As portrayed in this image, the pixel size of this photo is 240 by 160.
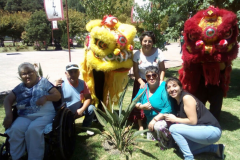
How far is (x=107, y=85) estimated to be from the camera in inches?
127

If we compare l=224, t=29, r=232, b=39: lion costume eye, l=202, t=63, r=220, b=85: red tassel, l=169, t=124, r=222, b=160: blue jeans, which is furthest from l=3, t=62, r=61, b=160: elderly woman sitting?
l=224, t=29, r=232, b=39: lion costume eye

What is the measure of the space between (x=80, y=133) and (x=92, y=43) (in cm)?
140

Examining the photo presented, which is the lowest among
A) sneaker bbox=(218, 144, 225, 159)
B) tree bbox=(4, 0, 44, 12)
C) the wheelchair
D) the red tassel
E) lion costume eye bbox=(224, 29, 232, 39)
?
sneaker bbox=(218, 144, 225, 159)

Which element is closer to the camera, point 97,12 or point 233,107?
point 233,107

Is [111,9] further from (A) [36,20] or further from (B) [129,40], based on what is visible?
(A) [36,20]

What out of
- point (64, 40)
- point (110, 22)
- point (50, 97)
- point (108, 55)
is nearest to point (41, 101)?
point (50, 97)

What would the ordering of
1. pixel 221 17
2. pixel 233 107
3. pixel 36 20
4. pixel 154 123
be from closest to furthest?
pixel 154 123 → pixel 221 17 → pixel 233 107 → pixel 36 20

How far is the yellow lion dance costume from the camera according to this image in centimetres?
283

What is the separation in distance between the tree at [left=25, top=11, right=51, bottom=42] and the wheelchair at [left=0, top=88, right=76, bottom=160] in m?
18.2

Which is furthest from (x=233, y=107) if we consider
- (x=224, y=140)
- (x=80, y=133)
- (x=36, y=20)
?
(x=36, y=20)

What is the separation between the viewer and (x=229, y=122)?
3.47 metres

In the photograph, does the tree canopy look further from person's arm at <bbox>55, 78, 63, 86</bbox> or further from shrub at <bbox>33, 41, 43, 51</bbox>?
person's arm at <bbox>55, 78, 63, 86</bbox>

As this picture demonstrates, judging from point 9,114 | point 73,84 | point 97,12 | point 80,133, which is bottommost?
point 80,133

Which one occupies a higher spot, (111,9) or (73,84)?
(111,9)
